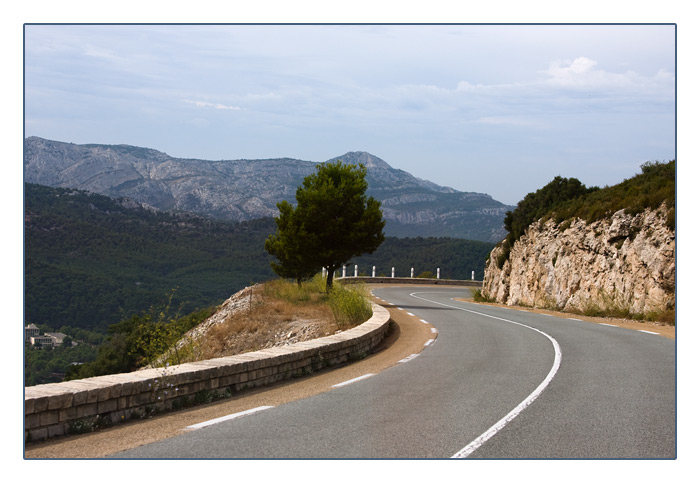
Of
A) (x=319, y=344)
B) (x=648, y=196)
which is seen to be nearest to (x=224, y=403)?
(x=319, y=344)

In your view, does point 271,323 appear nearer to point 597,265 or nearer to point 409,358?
point 597,265

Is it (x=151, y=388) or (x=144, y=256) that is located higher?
(x=144, y=256)

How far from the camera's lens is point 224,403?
848 cm

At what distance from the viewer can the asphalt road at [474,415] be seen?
6137 millimetres

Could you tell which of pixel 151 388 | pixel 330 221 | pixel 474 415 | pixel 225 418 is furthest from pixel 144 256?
pixel 474 415

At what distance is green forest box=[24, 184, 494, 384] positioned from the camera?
63.8 m

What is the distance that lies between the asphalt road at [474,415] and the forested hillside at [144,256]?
46445 mm

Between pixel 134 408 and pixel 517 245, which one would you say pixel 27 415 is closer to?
pixel 134 408

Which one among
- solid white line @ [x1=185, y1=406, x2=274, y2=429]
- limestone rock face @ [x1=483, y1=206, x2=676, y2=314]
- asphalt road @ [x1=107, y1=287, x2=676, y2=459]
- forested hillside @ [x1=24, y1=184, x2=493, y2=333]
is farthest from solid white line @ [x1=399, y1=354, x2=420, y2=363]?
forested hillside @ [x1=24, y1=184, x2=493, y2=333]

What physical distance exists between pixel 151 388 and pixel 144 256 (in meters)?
108

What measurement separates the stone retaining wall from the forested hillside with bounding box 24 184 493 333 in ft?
150

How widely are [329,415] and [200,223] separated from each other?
151722mm

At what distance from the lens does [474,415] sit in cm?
780

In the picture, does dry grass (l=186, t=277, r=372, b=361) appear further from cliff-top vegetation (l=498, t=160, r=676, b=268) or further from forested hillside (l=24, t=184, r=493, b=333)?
forested hillside (l=24, t=184, r=493, b=333)
